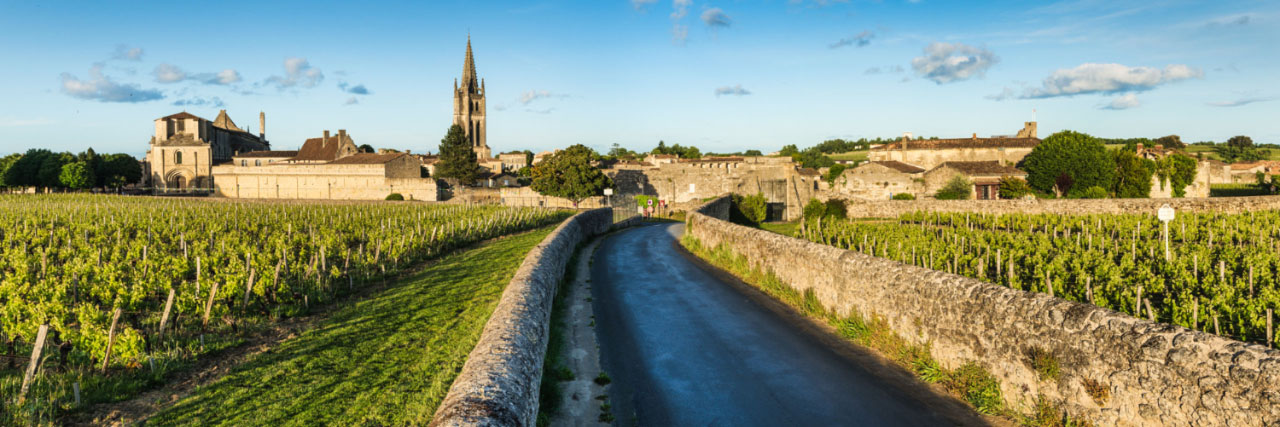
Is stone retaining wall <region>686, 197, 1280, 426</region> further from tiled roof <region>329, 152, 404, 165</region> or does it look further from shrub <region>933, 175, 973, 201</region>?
tiled roof <region>329, 152, 404, 165</region>

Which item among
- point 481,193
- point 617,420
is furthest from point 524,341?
point 481,193

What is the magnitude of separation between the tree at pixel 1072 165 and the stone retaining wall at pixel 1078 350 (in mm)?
62047

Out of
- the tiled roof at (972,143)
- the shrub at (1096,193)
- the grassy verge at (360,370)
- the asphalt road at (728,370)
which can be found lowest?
the asphalt road at (728,370)

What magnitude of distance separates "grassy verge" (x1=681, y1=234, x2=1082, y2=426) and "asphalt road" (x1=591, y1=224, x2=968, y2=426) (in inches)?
22.7

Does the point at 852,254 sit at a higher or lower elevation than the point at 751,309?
higher

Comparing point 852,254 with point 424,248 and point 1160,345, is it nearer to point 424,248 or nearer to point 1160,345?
point 1160,345

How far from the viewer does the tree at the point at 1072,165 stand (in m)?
62.8

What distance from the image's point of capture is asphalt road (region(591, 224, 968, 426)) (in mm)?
8273

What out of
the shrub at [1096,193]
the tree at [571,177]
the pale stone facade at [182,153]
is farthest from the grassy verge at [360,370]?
the pale stone facade at [182,153]

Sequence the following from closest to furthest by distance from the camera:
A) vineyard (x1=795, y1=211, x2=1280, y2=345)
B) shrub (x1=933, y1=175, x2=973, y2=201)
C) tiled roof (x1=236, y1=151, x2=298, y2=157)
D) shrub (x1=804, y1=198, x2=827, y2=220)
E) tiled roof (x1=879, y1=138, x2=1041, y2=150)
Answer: vineyard (x1=795, y1=211, x2=1280, y2=345), shrub (x1=804, y1=198, x2=827, y2=220), shrub (x1=933, y1=175, x2=973, y2=201), tiled roof (x1=879, y1=138, x2=1041, y2=150), tiled roof (x1=236, y1=151, x2=298, y2=157)

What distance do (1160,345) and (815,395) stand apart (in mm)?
3893

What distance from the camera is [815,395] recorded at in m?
8.97

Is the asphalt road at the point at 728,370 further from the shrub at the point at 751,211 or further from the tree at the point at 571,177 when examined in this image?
the tree at the point at 571,177

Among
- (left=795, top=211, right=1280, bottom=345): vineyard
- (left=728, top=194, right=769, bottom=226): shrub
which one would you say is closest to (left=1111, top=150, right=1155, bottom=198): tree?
(left=728, top=194, right=769, bottom=226): shrub
